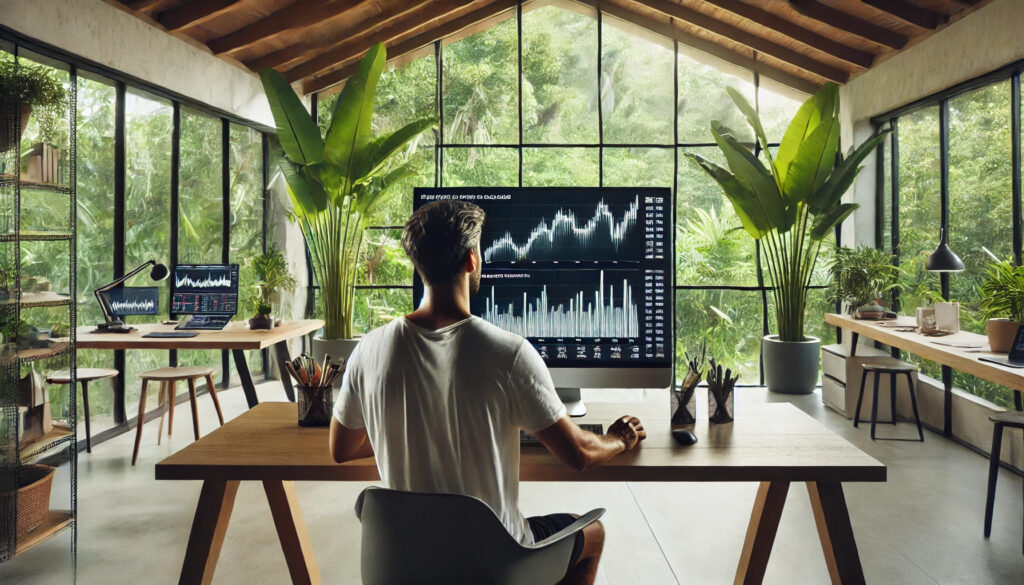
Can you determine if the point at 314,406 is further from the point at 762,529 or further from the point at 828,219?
the point at 828,219

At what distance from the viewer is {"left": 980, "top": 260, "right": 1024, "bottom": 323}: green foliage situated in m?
3.61

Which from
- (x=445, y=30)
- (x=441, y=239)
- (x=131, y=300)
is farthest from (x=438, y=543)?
(x=445, y=30)

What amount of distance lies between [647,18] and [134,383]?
19.1ft

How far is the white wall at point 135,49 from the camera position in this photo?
158 inches

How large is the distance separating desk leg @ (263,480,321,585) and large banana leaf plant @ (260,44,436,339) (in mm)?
3497

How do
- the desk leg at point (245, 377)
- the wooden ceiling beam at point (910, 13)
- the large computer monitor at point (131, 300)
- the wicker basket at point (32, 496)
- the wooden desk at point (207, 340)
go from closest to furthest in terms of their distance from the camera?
1. the wicker basket at point (32, 496)
2. the wooden desk at point (207, 340)
3. the large computer monitor at point (131, 300)
4. the desk leg at point (245, 377)
5. the wooden ceiling beam at point (910, 13)

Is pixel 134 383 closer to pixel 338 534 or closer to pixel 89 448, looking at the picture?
pixel 89 448

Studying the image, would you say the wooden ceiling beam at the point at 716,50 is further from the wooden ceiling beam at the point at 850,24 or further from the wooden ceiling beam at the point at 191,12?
the wooden ceiling beam at the point at 191,12

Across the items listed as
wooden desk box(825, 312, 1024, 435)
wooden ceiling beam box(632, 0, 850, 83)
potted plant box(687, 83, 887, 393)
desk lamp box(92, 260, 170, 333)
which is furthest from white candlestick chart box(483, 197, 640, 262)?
wooden ceiling beam box(632, 0, 850, 83)

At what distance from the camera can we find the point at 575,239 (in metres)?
2.13

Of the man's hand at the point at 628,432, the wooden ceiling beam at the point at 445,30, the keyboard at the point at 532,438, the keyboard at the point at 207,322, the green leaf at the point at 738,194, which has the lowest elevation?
the keyboard at the point at 532,438

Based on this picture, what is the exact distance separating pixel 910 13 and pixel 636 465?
16.2ft

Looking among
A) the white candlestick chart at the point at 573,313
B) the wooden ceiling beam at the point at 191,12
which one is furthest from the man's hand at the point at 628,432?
the wooden ceiling beam at the point at 191,12

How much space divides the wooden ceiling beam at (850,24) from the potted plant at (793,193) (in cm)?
52
